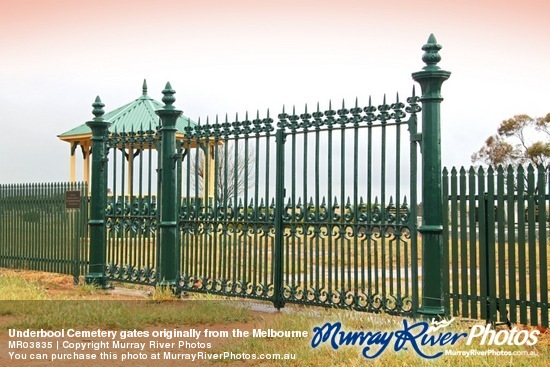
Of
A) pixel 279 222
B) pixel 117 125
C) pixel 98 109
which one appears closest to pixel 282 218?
pixel 279 222

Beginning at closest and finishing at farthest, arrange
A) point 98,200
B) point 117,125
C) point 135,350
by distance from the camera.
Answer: point 135,350, point 98,200, point 117,125

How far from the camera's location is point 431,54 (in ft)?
26.3

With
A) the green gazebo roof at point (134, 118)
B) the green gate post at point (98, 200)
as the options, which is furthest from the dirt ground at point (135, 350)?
the green gazebo roof at point (134, 118)

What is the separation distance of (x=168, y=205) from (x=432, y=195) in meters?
4.56

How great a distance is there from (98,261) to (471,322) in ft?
23.5

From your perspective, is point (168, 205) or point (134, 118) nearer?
point (168, 205)

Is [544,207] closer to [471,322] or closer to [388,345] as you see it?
[471,322]

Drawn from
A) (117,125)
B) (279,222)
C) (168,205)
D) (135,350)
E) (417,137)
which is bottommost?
(135,350)

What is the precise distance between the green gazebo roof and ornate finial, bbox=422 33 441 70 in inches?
649

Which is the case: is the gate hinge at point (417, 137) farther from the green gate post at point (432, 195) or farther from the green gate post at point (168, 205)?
the green gate post at point (168, 205)

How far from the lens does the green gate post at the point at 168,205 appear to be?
10.8 m

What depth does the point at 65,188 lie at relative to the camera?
13.7 metres

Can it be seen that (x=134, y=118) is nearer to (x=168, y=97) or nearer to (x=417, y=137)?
(x=168, y=97)

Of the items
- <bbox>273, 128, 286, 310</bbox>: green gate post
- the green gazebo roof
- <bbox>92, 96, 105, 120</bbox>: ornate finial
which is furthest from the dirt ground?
the green gazebo roof
